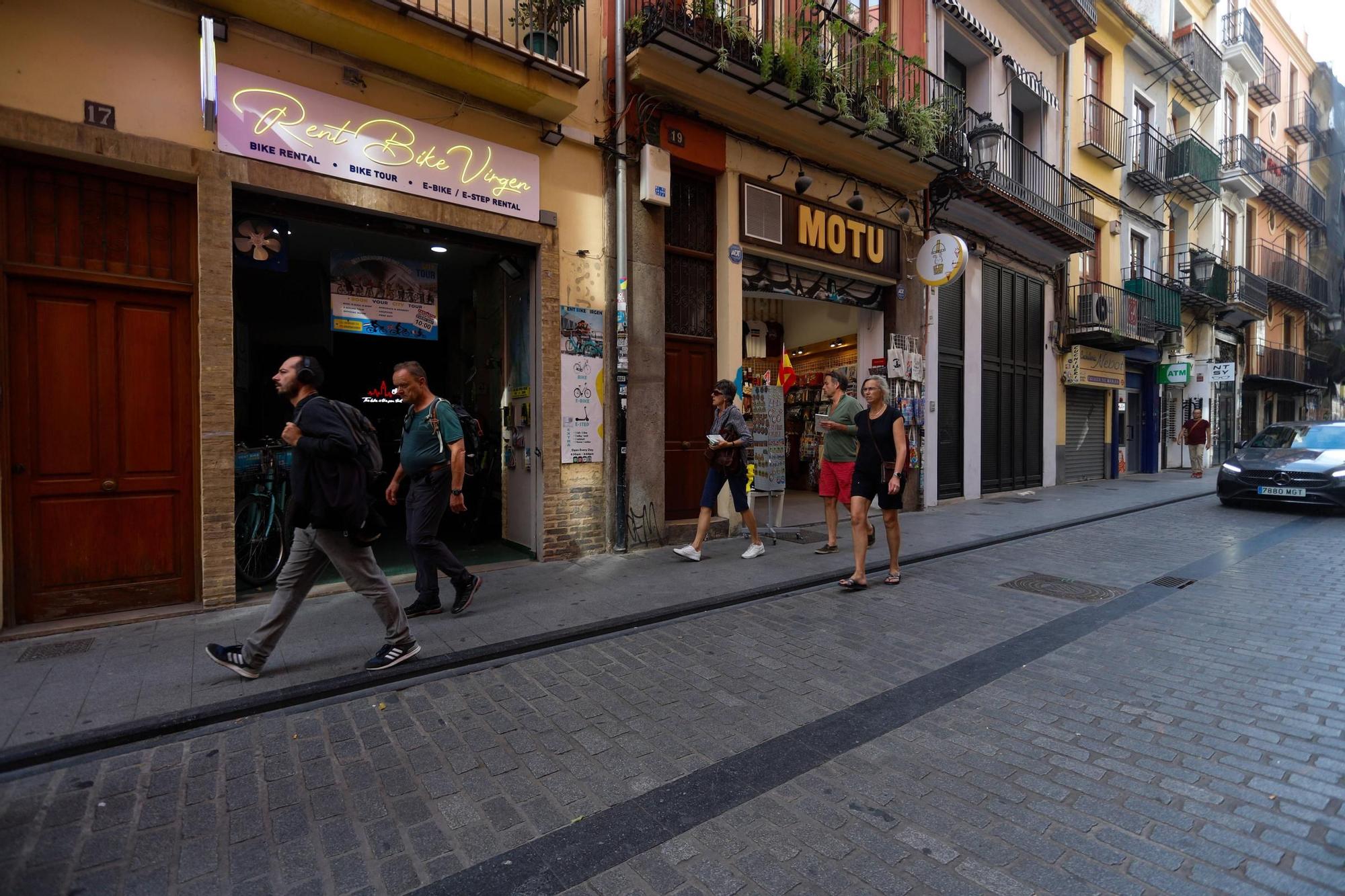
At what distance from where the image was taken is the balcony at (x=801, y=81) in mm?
7371

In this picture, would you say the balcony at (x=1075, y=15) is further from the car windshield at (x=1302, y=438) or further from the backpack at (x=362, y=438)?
the backpack at (x=362, y=438)

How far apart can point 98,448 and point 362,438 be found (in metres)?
2.65

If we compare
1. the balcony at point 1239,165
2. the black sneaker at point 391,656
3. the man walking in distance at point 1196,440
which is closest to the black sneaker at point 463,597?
the black sneaker at point 391,656

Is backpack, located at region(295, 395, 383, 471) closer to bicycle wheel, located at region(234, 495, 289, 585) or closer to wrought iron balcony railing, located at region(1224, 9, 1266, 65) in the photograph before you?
bicycle wheel, located at region(234, 495, 289, 585)

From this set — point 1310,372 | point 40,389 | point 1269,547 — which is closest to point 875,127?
point 1269,547

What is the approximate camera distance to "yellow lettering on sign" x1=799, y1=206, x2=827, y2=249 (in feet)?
31.1

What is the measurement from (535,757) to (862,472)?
422 centimetres

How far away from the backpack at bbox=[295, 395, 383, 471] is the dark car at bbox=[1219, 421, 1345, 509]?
45.0 feet

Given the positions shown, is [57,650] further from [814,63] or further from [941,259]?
[941,259]

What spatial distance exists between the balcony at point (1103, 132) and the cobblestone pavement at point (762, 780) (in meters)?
15.7

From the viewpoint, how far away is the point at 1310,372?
95.9 feet

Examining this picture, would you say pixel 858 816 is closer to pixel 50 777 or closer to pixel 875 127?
pixel 50 777

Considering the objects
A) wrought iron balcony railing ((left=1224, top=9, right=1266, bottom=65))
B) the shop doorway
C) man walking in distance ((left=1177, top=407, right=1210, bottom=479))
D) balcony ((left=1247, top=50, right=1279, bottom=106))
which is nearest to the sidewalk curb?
the shop doorway

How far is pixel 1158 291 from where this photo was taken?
18.1 metres
